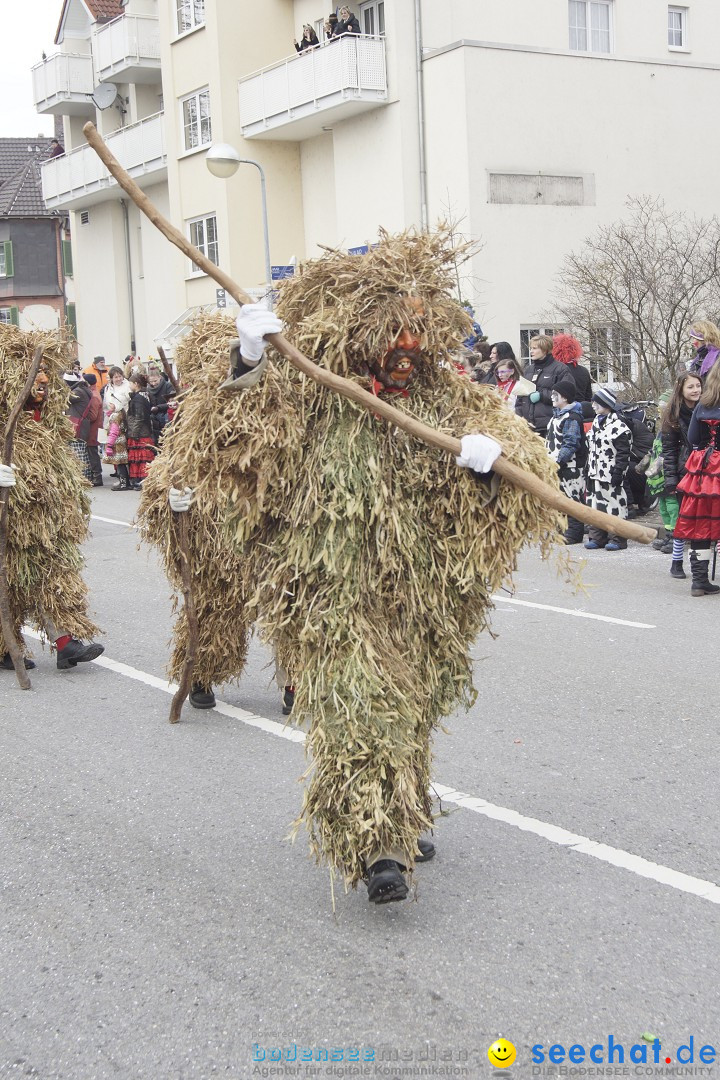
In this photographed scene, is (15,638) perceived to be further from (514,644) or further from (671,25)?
(671,25)

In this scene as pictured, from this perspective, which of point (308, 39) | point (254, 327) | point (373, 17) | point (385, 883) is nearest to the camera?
point (254, 327)

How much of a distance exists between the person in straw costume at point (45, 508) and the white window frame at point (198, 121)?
22801 mm

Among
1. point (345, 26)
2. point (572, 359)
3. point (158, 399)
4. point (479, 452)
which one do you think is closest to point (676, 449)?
point (572, 359)

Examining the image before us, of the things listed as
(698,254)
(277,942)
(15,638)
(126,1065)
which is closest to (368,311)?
(277,942)

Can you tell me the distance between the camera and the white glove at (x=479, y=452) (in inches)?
144

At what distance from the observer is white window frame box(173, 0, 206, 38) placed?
28.7 m

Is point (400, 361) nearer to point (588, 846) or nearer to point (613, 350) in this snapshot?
point (588, 846)

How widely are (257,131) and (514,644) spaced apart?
22073 mm

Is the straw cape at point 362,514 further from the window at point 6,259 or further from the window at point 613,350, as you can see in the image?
the window at point 6,259

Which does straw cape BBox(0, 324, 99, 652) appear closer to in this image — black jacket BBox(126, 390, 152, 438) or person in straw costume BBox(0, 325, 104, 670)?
person in straw costume BBox(0, 325, 104, 670)

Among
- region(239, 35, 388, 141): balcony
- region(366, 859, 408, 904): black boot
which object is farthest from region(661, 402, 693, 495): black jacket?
region(239, 35, 388, 141): balcony

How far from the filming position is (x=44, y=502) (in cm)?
745

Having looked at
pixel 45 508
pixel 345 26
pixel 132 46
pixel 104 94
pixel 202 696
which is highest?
pixel 132 46

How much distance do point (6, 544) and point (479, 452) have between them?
14.6 ft
